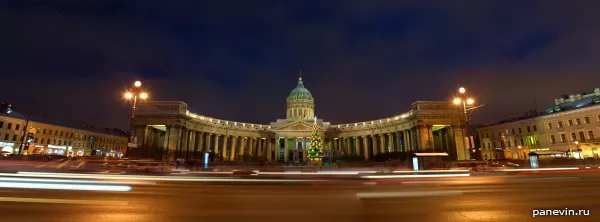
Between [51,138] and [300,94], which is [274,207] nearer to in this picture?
[51,138]

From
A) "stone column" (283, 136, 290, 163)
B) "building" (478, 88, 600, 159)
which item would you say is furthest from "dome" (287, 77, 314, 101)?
"building" (478, 88, 600, 159)

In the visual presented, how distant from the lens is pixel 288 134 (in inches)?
3268

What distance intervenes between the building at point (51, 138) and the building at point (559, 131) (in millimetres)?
75835

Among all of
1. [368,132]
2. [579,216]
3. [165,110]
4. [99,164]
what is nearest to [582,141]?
[368,132]

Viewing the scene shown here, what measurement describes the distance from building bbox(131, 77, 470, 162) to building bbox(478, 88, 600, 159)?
429 inches

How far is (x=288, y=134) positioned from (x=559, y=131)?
58.7m

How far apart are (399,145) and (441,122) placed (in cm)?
1192

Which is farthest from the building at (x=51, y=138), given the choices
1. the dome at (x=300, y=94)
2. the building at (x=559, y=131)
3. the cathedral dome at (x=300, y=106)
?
the building at (x=559, y=131)

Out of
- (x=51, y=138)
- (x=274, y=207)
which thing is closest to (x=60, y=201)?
(x=274, y=207)

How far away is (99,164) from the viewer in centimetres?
2181

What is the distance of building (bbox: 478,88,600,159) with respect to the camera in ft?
155

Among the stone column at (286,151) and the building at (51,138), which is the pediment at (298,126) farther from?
→ the building at (51,138)

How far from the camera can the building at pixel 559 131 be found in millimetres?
47259

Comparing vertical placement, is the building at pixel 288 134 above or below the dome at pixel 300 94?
below
